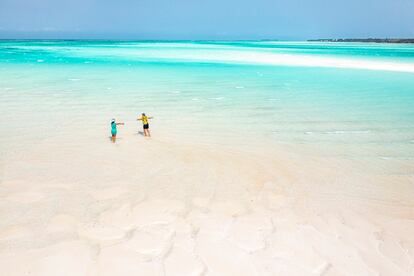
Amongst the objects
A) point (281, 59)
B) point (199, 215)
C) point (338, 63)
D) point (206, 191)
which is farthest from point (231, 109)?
point (281, 59)

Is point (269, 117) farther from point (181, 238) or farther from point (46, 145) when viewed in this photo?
point (181, 238)

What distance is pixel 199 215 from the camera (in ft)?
20.8

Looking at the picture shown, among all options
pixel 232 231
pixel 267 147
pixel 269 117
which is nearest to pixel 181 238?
pixel 232 231

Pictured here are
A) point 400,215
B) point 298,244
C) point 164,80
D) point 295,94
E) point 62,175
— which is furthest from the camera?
point 164,80

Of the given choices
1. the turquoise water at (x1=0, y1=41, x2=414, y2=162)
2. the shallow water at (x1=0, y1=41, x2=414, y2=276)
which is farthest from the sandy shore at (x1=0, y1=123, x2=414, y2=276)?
the turquoise water at (x1=0, y1=41, x2=414, y2=162)

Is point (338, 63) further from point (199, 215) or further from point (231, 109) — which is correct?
point (199, 215)

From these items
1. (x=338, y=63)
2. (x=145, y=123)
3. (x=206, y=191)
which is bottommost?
(x=206, y=191)

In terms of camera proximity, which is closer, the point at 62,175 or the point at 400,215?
the point at 400,215

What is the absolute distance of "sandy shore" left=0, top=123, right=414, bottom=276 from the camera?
5.04 m

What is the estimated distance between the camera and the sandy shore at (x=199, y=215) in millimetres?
5039

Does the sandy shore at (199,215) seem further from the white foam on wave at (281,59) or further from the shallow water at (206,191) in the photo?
the white foam on wave at (281,59)

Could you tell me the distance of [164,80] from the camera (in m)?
25.3

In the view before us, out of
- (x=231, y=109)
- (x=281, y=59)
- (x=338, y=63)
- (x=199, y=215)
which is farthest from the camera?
(x=281, y=59)

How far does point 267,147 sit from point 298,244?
16.7 feet
